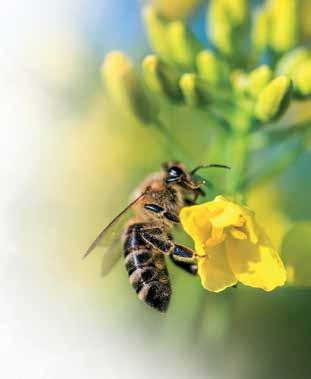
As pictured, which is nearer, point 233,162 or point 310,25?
point 233,162

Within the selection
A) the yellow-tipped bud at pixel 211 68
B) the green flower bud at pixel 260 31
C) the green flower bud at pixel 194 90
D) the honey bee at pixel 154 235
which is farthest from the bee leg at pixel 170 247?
the green flower bud at pixel 260 31

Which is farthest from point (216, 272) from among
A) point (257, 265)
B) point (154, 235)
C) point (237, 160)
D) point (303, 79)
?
point (303, 79)

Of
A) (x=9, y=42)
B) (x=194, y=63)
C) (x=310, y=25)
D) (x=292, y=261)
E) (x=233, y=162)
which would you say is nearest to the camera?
(x=292, y=261)

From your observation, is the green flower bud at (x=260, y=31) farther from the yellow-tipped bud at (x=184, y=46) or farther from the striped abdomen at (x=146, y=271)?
the striped abdomen at (x=146, y=271)

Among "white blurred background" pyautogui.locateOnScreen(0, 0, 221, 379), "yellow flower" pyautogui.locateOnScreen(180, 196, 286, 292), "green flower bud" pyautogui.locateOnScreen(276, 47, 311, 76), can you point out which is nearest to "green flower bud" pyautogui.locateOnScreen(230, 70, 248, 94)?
"green flower bud" pyautogui.locateOnScreen(276, 47, 311, 76)

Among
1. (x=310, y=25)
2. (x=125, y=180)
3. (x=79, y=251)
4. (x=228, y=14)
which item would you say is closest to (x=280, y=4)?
(x=228, y=14)

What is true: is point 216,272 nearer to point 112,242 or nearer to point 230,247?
point 230,247

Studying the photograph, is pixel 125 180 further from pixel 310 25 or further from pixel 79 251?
pixel 310 25
